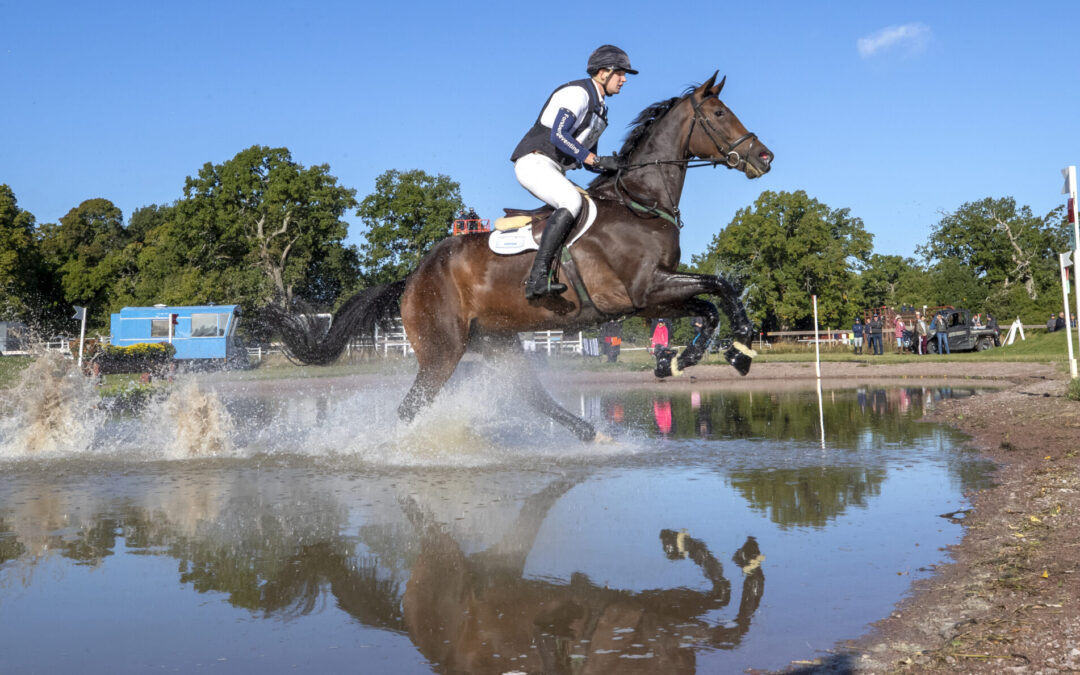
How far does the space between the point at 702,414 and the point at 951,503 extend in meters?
7.62

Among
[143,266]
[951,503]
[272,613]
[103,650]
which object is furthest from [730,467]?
[143,266]

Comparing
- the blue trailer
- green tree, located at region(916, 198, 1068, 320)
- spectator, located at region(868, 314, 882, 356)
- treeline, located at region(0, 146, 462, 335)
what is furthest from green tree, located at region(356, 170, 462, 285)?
green tree, located at region(916, 198, 1068, 320)

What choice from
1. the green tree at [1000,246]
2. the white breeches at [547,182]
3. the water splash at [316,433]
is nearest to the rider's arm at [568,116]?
the white breeches at [547,182]

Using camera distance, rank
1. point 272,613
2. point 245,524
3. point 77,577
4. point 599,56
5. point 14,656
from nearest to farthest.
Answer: point 14,656 < point 272,613 < point 77,577 < point 245,524 < point 599,56

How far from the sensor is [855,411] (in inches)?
524

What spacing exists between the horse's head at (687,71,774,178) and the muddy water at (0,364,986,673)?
271 cm

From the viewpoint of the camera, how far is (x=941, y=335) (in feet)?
120

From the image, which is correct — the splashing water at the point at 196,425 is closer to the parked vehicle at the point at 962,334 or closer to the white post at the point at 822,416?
the white post at the point at 822,416

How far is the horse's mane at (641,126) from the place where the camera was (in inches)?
339

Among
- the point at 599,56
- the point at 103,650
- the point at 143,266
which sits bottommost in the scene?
the point at 103,650

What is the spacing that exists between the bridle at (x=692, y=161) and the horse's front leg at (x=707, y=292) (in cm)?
61

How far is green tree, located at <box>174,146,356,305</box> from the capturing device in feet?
191

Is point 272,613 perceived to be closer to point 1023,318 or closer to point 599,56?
point 599,56

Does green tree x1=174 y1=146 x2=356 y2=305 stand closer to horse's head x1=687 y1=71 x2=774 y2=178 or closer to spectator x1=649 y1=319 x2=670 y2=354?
spectator x1=649 y1=319 x2=670 y2=354
